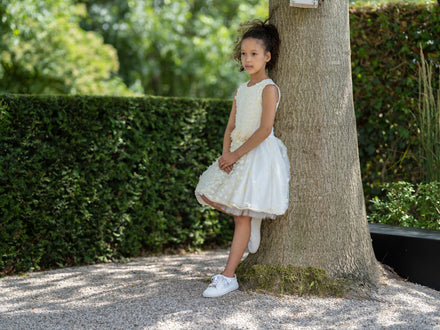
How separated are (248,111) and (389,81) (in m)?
2.84

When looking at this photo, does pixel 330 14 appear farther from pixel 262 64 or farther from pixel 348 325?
pixel 348 325

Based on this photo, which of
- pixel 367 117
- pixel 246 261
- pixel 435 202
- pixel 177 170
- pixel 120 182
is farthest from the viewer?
pixel 367 117

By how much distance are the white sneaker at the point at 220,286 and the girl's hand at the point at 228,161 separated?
0.73m

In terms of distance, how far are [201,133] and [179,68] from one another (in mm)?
8795

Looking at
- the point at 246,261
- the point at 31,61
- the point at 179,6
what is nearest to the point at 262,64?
the point at 246,261

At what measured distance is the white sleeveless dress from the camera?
11.5ft

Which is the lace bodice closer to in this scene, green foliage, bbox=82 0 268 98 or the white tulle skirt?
the white tulle skirt

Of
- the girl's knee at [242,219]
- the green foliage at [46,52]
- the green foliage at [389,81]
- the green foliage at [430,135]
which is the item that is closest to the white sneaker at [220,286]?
the girl's knee at [242,219]

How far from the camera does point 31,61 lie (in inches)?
386

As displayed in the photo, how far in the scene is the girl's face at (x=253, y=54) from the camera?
3.63 metres

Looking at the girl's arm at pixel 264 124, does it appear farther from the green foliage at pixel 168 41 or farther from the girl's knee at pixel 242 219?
the green foliage at pixel 168 41

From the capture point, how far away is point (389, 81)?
233 inches

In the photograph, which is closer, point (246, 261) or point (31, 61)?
point (246, 261)

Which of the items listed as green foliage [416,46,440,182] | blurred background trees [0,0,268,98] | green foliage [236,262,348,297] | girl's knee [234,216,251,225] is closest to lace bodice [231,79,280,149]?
girl's knee [234,216,251,225]
